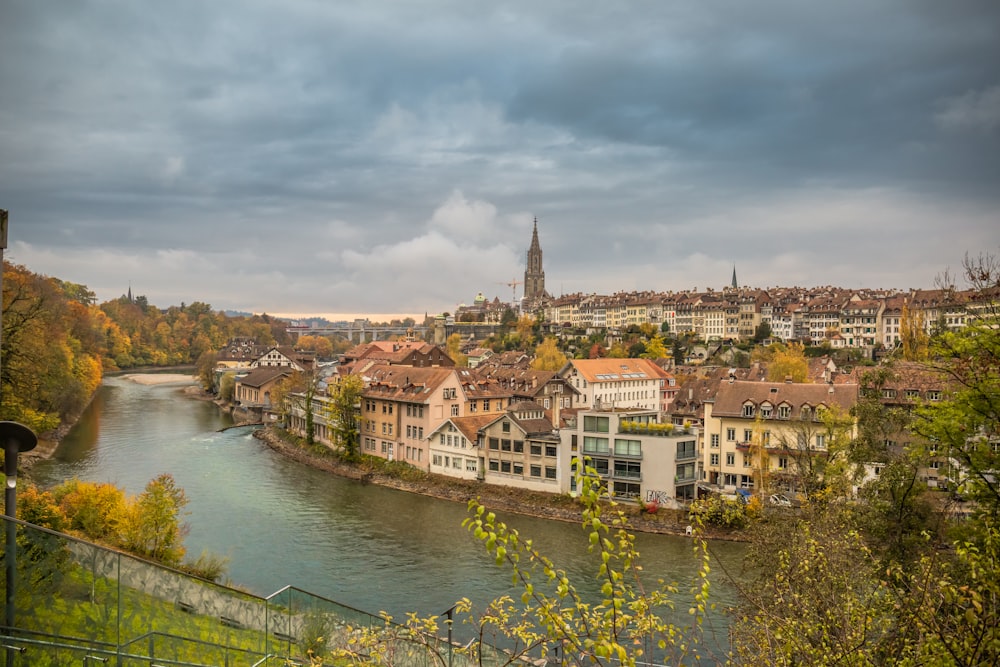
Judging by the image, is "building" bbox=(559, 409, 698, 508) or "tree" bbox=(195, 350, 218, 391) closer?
"building" bbox=(559, 409, 698, 508)

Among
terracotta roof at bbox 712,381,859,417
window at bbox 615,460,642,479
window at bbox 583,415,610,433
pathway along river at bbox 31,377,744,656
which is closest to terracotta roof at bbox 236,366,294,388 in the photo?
pathway along river at bbox 31,377,744,656

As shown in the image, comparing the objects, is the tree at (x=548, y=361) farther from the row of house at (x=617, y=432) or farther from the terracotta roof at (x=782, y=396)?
the terracotta roof at (x=782, y=396)

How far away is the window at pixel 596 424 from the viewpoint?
24.9 m

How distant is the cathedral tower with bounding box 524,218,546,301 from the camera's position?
12406 centimetres

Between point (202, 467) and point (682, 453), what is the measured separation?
18024mm

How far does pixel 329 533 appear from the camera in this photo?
21766mm

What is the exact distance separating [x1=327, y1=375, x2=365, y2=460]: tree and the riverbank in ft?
2.35

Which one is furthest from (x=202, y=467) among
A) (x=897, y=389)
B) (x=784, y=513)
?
(x=897, y=389)

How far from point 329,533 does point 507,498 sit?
6.25 metres

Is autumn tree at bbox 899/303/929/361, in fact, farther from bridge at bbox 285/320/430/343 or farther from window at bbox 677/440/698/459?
bridge at bbox 285/320/430/343

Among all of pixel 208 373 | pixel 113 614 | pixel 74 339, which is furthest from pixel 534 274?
pixel 113 614

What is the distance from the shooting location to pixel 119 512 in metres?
15.1

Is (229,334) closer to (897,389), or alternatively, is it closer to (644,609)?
(897,389)

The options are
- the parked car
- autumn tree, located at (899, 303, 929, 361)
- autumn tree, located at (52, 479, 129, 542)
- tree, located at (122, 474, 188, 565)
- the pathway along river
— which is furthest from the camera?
autumn tree, located at (899, 303, 929, 361)
